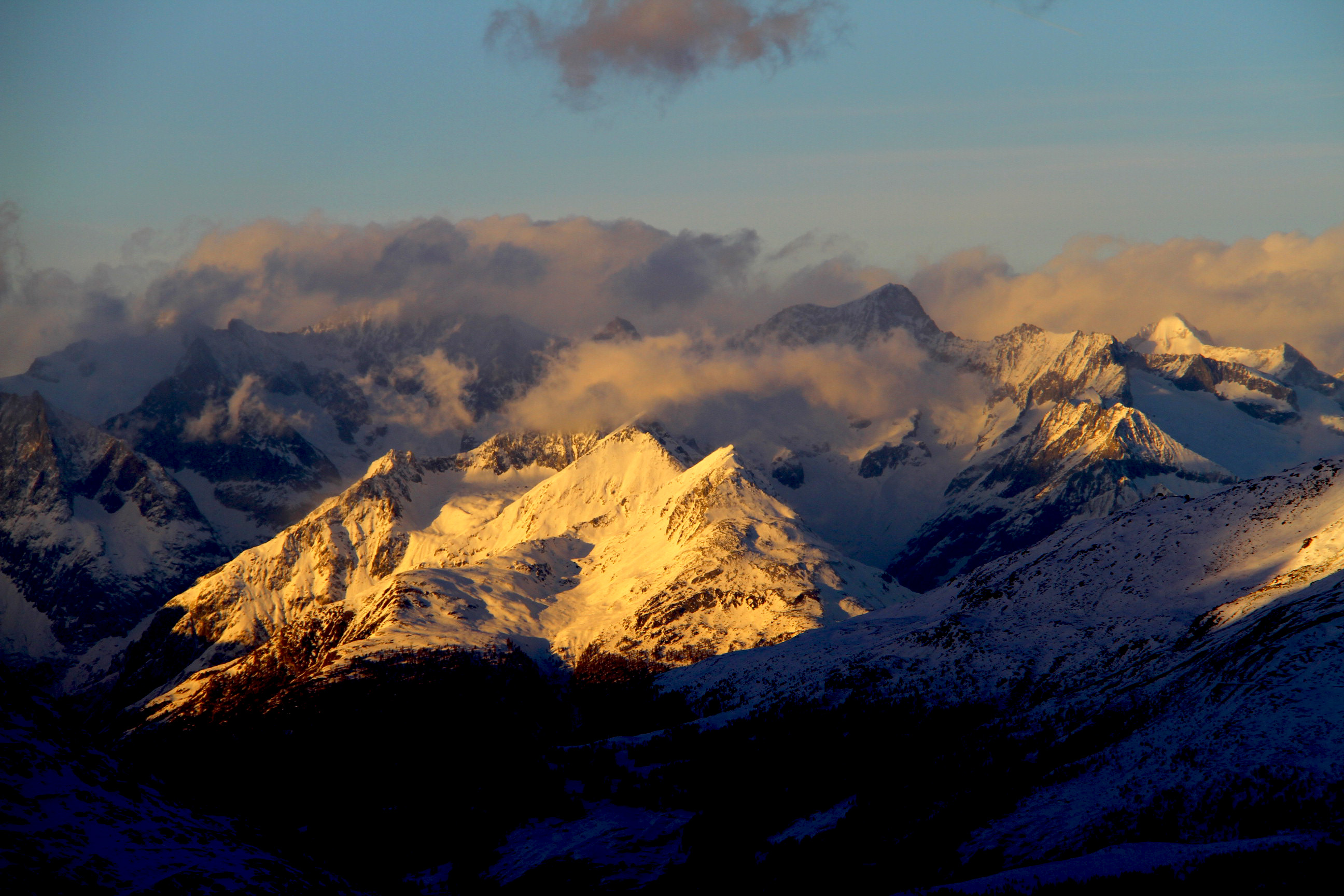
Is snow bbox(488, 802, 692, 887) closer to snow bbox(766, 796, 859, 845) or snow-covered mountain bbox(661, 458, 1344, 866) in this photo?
snow bbox(766, 796, 859, 845)

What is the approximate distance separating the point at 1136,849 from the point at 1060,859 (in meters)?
9.30

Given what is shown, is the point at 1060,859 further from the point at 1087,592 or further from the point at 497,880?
the point at 1087,592

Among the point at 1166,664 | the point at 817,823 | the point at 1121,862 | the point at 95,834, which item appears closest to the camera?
the point at 95,834

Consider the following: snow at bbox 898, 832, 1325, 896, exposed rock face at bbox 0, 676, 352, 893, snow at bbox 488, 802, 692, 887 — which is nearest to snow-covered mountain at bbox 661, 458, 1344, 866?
snow at bbox 898, 832, 1325, 896

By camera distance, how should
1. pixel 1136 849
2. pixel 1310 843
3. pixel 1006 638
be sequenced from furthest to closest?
pixel 1006 638, pixel 1136 849, pixel 1310 843

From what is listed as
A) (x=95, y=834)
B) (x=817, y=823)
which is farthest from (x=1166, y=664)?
(x=95, y=834)

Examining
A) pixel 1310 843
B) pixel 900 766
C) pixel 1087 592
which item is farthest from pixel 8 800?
pixel 1087 592

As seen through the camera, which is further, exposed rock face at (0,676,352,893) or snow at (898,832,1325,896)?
snow at (898,832,1325,896)

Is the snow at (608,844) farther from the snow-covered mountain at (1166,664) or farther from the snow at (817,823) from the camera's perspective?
the snow-covered mountain at (1166,664)

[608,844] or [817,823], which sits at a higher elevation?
[817,823]

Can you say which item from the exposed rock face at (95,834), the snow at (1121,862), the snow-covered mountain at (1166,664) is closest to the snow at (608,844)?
the snow-covered mountain at (1166,664)

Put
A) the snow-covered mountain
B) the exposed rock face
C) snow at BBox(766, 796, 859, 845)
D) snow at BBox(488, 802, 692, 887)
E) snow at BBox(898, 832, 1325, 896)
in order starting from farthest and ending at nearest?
snow at BBox(488, 802, 692, 887)
snow at BBox(766, 796, 859, 845)
the snow-covered mountain
snow at BBox(898, 832, 1325, 896)
the exposed rock face

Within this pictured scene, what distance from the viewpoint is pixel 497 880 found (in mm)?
139000

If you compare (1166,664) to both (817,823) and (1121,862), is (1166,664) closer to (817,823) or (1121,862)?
(817,823)
